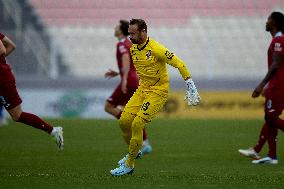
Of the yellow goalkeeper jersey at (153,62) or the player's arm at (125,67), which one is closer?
the yellow goalkeeper jersey at (153,62)

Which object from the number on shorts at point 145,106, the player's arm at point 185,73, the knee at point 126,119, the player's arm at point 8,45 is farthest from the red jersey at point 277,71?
the player's arm at point 8,45

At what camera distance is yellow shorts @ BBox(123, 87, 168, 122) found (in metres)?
11.0

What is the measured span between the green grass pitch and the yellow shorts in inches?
33.1

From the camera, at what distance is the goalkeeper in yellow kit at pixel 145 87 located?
10875 millimetres

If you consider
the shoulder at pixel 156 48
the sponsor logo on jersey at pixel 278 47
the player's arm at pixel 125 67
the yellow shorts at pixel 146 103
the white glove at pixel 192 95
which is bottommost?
the player's arm at pixel 125 67

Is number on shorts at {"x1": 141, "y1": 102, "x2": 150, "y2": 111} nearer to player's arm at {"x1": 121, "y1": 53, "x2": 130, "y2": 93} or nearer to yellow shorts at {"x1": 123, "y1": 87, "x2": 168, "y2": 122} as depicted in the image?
yellow shorts at {"x1": 123, "y1": 87, "x2": 168, "y2": 122}

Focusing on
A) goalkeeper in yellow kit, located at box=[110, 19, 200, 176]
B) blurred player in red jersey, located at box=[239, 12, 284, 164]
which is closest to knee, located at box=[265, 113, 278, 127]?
blurred player in red jersey, located at box=[239, 12, 284, 164]

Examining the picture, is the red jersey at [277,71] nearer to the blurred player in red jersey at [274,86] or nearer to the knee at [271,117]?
the blurred player in red jersey at [274,86]

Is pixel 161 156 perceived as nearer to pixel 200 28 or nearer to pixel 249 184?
pixel 249 184

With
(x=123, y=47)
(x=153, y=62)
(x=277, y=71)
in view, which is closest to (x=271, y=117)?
(x=277, y=71)

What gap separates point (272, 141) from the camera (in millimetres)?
13125

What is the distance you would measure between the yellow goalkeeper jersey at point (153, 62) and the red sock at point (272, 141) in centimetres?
260

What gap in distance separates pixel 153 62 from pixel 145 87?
1.41ft

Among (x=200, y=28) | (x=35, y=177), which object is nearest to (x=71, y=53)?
(x=200, y=28)
